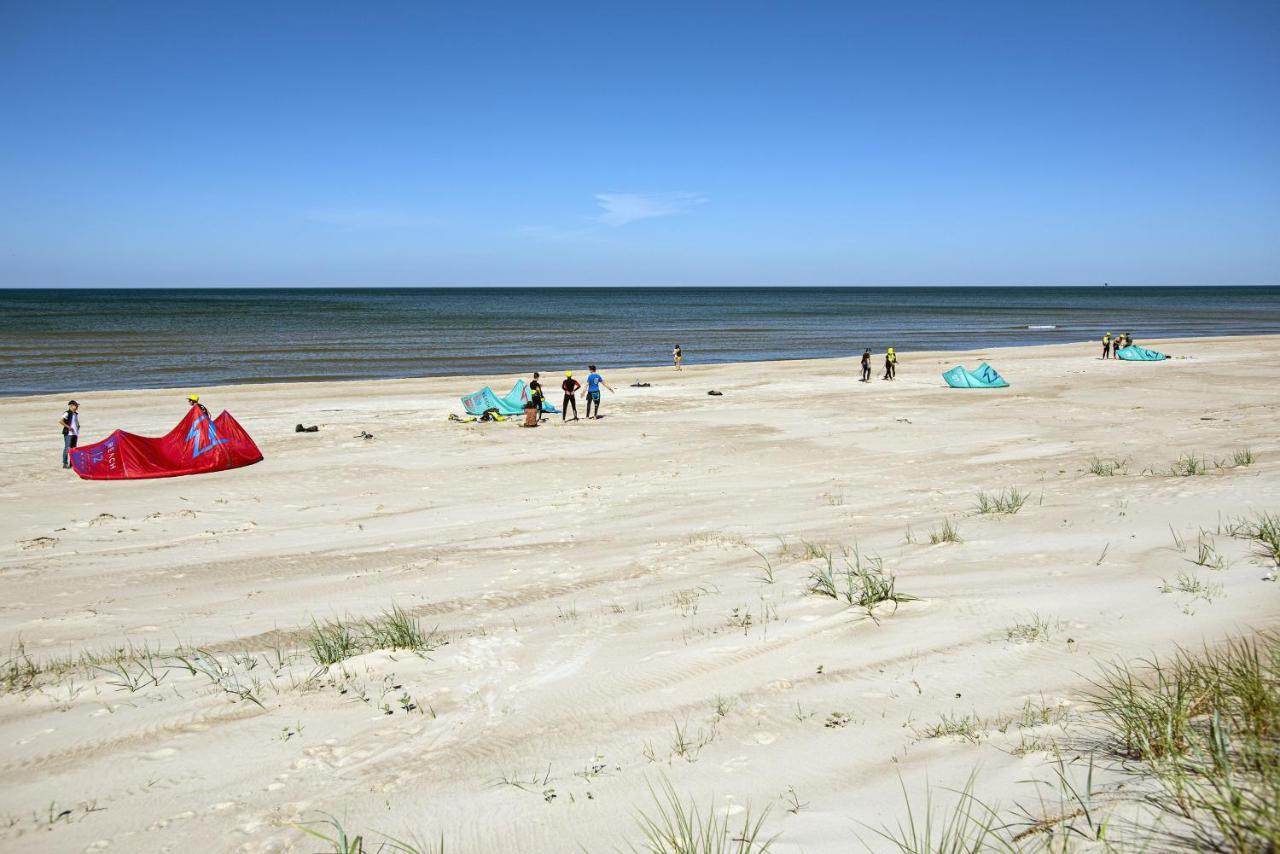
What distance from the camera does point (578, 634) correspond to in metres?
6.00

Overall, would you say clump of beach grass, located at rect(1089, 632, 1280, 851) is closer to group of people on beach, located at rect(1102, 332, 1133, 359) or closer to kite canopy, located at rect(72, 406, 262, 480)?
kite canopy, located at rect(72, 406, 262, 480)

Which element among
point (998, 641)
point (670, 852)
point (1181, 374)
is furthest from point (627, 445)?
point (1181, 374)

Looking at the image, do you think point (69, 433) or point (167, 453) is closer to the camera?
point (167, 453)

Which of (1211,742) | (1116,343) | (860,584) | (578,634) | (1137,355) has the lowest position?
(578,634)

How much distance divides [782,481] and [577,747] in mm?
8298

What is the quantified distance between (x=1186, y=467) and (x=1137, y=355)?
2639 centimetres

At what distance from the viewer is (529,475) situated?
13.6 meters

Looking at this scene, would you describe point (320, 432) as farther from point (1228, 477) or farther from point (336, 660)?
point (1228, 477)

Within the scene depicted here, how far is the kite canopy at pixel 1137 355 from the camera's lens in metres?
32.4

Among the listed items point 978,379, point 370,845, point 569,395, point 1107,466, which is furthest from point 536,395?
point 370,845

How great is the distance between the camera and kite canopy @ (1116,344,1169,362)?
106ft

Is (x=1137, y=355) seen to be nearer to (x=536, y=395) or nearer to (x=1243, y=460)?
(x=1243, y=460)

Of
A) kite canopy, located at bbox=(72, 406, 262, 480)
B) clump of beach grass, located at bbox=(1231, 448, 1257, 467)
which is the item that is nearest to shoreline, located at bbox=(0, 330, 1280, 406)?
kite canopy, located at bbox=(72, 406, 262, 480)

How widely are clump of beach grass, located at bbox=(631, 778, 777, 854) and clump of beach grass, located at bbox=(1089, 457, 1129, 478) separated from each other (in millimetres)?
8764
